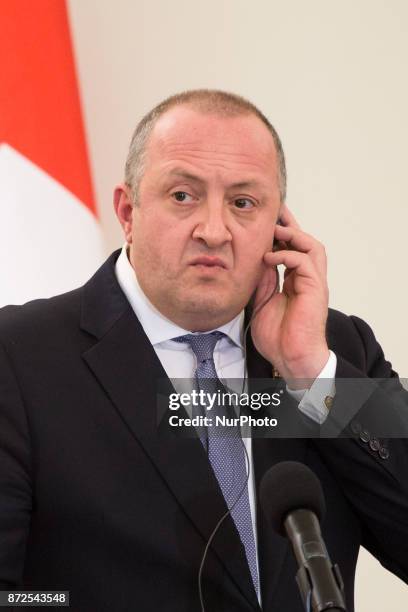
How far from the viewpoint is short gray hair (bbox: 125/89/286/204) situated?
2098 millimetres

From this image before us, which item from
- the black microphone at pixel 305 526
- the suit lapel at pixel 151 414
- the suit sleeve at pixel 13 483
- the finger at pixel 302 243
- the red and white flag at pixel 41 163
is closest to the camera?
the black microphone at pixel 305 526

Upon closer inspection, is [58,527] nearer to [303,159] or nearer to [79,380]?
[79,380]

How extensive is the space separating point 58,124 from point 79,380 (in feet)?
3.75

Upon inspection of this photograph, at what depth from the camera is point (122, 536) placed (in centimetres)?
182

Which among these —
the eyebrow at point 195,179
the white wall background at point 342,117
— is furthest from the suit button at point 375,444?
the white wall background at point 342,117

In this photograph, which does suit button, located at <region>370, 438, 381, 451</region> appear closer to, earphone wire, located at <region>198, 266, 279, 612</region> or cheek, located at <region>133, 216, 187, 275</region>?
earphone wire, located at <region>198, 266, 279, 612</region>

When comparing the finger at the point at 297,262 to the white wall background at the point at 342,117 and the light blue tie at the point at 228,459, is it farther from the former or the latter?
the white wall background at the point at 342,117

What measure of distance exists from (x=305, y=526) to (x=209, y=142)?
98 centimetres

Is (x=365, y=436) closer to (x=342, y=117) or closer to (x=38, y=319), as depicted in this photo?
(x=38, y=319)

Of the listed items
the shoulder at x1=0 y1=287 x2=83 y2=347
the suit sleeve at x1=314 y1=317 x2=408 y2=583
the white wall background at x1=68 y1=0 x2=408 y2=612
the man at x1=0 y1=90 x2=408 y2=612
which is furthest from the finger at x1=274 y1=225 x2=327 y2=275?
the white wall background at x1=68 y1=0 x2=408 y2=612

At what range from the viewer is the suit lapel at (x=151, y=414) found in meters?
1.85

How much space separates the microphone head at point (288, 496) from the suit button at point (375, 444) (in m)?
0.62

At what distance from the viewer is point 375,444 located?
80.2 inches

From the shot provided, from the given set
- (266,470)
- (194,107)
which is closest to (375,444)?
(266,470)
